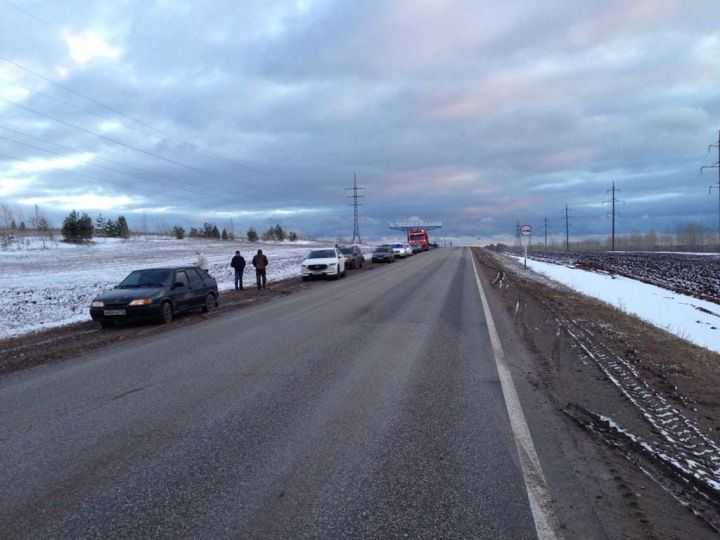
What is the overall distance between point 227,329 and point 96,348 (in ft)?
8.52

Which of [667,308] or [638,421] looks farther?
[667,308]

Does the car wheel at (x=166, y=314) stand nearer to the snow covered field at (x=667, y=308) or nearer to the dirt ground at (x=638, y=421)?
the dirt ground at (x=638, y=421)

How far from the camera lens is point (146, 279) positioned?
45.2ft

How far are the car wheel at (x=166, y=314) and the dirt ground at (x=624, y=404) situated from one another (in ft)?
1.08

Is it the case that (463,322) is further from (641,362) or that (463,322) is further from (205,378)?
(205,378)

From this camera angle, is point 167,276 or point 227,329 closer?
point 227,329

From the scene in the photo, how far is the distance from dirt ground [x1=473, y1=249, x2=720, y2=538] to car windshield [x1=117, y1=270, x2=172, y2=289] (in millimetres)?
9319

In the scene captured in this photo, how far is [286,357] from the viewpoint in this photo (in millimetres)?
8008

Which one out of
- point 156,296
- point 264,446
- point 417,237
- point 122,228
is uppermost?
point 122,228

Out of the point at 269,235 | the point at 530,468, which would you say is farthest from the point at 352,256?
the point at 269,235

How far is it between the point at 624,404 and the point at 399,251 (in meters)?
51.0

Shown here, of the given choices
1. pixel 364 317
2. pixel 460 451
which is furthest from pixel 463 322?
pixel 460 451

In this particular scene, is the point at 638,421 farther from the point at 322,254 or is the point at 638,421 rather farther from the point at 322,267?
the point at 322,254

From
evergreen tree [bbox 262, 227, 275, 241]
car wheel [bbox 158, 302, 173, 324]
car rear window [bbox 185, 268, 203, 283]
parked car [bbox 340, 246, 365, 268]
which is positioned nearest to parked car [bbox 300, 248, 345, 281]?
parked car [bbox 340, 246, 365, 268]
